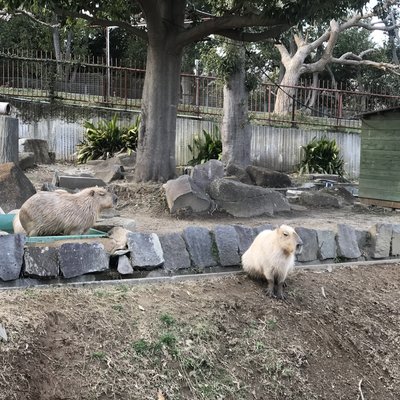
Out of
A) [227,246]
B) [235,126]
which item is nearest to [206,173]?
[227,246]

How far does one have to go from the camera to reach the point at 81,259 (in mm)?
4836

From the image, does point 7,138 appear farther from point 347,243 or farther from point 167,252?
point 347,243

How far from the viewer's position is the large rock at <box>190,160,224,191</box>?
29.6ft

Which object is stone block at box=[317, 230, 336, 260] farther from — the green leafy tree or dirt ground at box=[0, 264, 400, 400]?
the green leafy tree

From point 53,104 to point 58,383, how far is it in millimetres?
12220

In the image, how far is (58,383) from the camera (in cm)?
371

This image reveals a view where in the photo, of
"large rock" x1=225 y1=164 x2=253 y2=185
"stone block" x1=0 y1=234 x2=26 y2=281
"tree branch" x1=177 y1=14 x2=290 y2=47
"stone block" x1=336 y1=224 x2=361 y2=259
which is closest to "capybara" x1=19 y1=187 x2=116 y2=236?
"stone block" x1=0 y1=234 x2=26 y2=281

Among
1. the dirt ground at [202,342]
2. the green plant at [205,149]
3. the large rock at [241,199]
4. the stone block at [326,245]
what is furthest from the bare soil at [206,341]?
the green plant at [205,149]

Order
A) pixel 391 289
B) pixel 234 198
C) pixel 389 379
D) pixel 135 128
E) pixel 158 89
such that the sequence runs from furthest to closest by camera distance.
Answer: pixel 135 128 → pixel 158 89 → pixel 234 198 → pixel 391 289 → pixel 389 379

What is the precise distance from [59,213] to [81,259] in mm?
716

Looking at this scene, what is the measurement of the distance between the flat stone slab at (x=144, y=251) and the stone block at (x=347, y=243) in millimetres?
2267

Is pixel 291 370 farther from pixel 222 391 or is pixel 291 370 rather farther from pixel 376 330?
pixel 376 330

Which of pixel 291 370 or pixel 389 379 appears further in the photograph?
pixel 389 379

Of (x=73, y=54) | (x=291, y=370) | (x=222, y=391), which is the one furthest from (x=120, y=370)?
(x=73, y=54)
